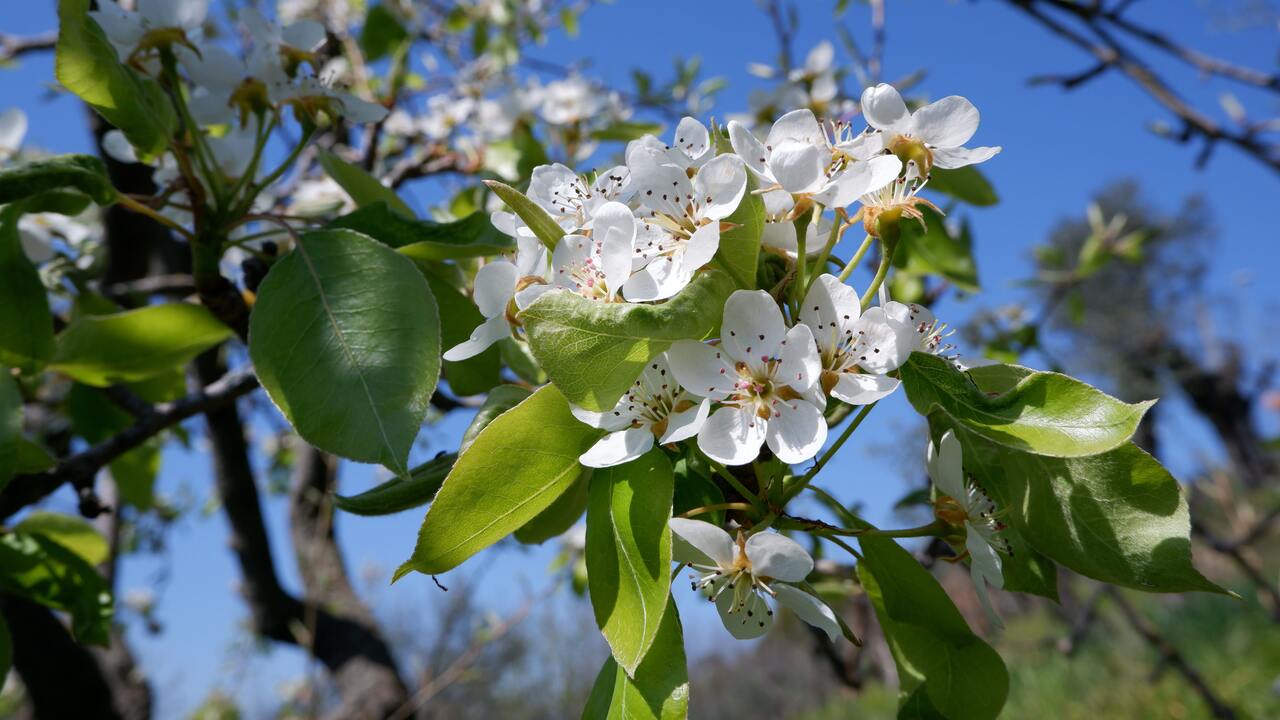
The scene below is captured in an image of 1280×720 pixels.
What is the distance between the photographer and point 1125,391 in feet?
58.0

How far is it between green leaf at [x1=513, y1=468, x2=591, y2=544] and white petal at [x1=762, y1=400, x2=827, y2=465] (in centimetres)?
28

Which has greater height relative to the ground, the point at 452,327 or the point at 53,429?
the point at 452,327

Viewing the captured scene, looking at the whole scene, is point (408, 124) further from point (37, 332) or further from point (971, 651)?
point (971, 651)

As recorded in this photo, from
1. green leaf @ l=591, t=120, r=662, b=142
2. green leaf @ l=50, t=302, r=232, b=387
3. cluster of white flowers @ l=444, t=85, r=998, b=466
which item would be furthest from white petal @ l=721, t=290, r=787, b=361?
green leaf @ l=591, t=120, r=662, b=142

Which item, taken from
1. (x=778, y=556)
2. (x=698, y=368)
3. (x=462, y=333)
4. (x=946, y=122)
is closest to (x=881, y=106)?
(x=946, y=122)

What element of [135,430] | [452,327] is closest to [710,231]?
[452,327]

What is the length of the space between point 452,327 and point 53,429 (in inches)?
85.5

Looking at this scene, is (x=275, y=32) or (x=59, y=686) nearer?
(x=275, y=32)

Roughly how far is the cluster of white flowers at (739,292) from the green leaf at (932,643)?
19 centimetres

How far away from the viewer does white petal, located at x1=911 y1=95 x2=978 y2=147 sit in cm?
79

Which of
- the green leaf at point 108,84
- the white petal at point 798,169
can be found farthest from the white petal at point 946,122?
the green leaf at point 108,84

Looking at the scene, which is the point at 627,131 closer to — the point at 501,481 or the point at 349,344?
the point at 349,344

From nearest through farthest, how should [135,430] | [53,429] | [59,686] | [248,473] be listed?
[135,430], [59,686], [53,429], [248,473]

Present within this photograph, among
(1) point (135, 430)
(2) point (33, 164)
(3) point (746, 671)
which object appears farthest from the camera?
(3) point (746, 671)
